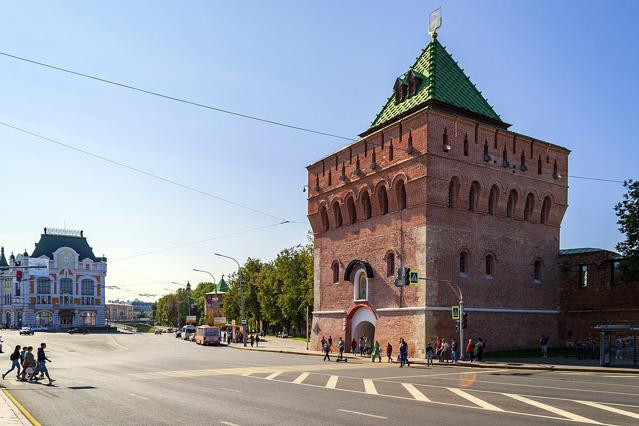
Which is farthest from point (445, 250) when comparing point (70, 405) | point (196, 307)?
point (196, 307)

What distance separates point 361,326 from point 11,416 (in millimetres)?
33980

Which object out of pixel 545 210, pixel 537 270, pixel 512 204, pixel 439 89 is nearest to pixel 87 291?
pixel 439 89

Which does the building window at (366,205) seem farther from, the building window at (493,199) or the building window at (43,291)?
the building window at (43,291)

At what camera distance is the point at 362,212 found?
45312mm

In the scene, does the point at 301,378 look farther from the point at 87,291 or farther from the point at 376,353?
the point at 87,291

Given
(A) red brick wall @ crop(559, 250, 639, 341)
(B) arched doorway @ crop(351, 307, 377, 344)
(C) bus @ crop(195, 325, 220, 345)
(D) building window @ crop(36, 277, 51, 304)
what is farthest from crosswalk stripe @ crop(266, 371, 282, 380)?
(D) building window @ crop(36, 277, 51, 304)

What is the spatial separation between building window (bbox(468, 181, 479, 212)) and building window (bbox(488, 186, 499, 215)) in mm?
1428

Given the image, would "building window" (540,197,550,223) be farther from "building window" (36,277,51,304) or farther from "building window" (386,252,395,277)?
"building window" (36,277,51,304)

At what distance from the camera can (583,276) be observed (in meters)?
44.4

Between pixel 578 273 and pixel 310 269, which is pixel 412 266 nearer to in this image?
pixel 578 273

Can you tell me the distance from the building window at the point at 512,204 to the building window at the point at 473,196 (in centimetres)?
358

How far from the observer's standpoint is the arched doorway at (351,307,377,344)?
4441 centimetres

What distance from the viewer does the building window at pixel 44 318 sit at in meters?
116

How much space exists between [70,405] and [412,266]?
87.0ft
